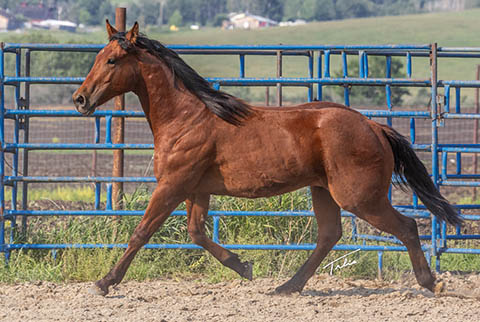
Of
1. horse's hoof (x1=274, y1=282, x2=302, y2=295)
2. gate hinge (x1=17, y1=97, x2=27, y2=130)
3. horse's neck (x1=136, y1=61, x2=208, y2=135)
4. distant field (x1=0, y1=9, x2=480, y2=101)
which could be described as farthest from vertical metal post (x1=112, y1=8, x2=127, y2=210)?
distant field (x1=0, y1=9, x2=480, y2=101)

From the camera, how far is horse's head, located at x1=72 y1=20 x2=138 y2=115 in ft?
17.7

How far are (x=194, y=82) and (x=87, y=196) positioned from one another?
22.8 feet

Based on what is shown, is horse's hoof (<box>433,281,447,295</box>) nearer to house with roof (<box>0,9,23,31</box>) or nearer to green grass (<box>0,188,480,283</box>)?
green grass (<box>0,188,480,283</box>)

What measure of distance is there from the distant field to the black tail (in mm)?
47780

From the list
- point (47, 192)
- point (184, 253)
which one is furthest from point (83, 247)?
point (47, 192)

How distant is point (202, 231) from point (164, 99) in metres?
1.05

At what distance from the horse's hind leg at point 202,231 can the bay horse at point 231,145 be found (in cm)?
14

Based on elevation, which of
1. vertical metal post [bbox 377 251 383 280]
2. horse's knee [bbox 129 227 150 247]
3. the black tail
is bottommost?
vertical metal post [bbox 377 251 383 280]

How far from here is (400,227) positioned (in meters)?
5.50

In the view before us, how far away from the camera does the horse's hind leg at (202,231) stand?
5684 millimetres

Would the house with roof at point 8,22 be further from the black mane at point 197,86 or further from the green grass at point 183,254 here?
the black mane at point 197,86

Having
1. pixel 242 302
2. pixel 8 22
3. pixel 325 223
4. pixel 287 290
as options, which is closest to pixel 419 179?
pixel 325 223

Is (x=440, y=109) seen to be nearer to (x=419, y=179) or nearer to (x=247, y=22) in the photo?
(x=419, y=179)

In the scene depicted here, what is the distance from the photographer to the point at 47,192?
13008 mm
